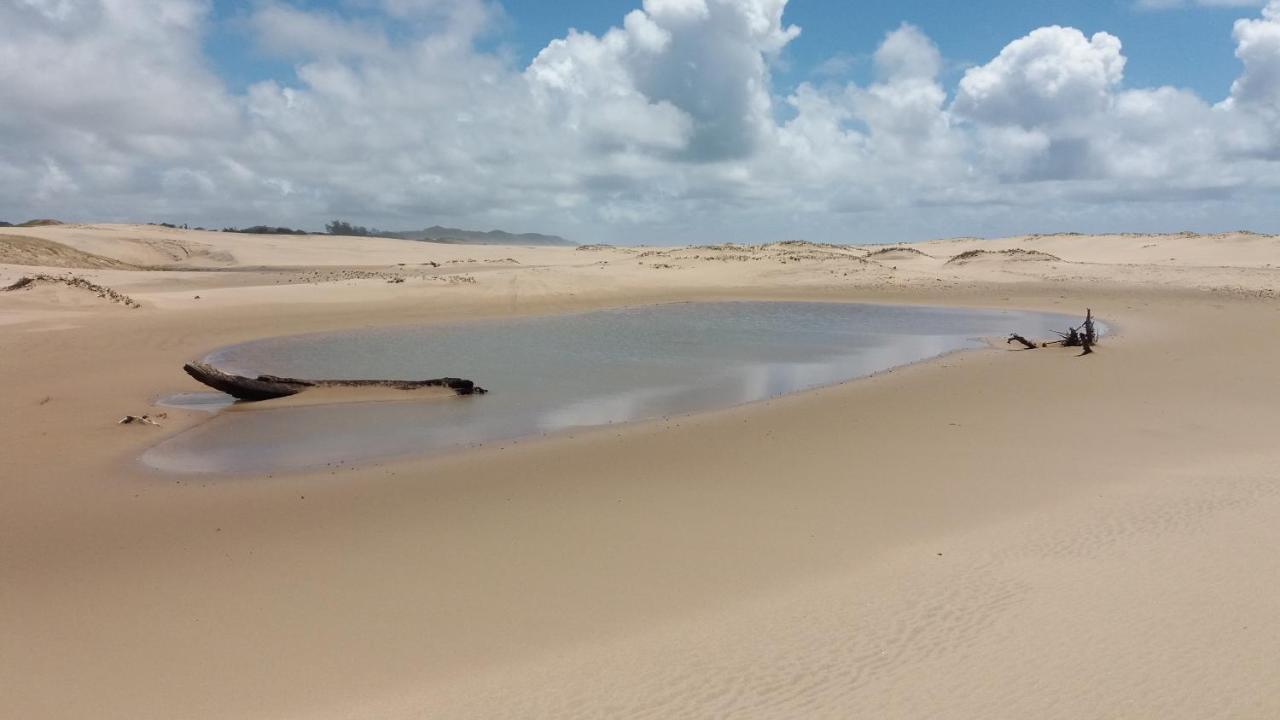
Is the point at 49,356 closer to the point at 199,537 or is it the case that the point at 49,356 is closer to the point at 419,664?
the point at 199,537

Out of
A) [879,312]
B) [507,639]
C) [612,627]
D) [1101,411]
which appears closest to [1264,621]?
[612,627]

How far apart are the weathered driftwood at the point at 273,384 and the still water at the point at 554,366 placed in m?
0.35

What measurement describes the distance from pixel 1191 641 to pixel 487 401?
30.0 ft

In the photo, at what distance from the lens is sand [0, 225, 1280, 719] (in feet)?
12.7

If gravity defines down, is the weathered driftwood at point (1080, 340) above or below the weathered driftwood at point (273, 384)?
above

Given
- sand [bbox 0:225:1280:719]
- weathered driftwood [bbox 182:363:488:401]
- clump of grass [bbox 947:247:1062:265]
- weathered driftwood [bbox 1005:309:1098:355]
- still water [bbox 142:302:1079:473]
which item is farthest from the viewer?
clump of grass [bbox 947:247:1062:265]

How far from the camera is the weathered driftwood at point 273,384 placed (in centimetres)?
1151

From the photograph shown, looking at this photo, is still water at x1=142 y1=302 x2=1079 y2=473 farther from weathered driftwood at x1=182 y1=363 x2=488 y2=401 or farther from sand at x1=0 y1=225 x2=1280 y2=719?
sand at x1=0 y1=225 x2=1280 y2=719

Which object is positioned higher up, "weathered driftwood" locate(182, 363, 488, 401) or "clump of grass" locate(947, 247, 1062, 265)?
"clump of grass" locate(947, 247, 1062, 265)

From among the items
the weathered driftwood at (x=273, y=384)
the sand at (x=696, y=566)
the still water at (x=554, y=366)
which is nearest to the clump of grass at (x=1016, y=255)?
the still water at (x=554, y=366)

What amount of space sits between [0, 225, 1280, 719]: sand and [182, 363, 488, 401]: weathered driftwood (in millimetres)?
916

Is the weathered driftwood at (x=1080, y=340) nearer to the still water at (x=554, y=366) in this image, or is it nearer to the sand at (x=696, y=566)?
the still water at (x=554, y=366)

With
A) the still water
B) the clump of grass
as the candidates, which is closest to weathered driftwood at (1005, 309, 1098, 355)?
the still water

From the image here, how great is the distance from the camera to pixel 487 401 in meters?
11.6
